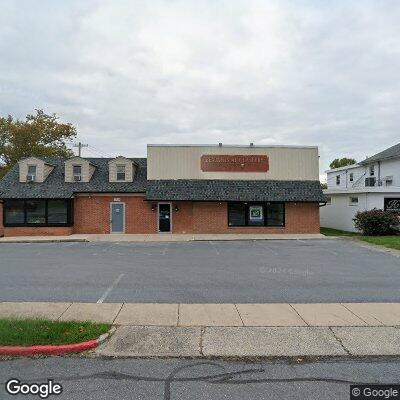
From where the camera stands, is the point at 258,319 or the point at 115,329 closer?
the point at 115,329

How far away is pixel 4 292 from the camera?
8891mm

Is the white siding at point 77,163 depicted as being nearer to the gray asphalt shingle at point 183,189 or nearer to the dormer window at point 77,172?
the dormer window at point 77,172

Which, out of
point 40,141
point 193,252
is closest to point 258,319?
point 193,252

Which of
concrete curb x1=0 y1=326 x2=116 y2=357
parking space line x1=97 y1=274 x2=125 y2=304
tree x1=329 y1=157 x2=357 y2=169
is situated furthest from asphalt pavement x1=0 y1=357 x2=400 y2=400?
tree x1=329 y1=157 x2=357 y2=169

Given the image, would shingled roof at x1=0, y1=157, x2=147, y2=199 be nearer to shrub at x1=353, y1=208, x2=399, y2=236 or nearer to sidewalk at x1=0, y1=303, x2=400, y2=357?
shrub at x1=353, y1=208, x2=399, y2=236

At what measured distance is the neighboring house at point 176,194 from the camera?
23.7 m

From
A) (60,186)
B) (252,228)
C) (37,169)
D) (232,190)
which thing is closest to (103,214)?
(60,186)

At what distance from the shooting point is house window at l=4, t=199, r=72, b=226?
23.5m

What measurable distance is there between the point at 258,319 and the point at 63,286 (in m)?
5.57

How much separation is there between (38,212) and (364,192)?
23473 millimetres

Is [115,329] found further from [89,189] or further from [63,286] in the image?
[89,189]

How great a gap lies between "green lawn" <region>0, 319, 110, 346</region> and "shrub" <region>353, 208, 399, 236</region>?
68.6 feet

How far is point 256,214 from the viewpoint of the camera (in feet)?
81.1

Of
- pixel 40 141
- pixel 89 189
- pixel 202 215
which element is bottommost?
pixel 202 215
